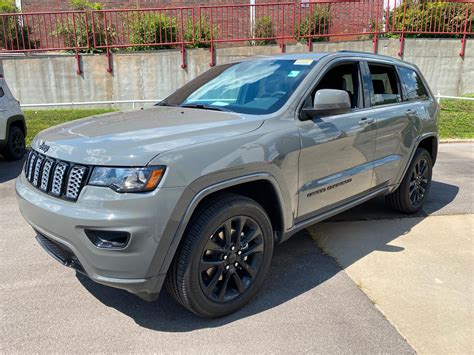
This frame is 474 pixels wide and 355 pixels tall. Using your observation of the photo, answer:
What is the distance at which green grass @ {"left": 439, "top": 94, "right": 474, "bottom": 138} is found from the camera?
10.2m

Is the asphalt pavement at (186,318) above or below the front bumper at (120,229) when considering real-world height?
below

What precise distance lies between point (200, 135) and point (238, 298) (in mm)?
1176

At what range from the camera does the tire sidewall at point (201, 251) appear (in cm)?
270

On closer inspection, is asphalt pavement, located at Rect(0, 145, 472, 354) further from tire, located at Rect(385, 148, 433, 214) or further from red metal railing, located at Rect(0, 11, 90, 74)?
red metal railing, located at Rect(0, 11, 90, 74)

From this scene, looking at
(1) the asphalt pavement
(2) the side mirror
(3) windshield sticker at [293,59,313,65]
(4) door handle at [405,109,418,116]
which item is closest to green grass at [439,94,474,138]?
(4) door handle at [405,109,418,116]

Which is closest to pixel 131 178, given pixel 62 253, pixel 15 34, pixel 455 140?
pixel 62 253

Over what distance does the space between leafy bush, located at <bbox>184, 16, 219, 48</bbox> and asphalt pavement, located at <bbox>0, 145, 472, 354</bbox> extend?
1128 centimetres

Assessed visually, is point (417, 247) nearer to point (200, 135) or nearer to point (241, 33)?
point (200, 135)

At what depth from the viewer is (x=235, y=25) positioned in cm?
1465

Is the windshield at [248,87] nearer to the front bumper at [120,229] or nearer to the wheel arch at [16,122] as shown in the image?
the front bumper at [120,229]

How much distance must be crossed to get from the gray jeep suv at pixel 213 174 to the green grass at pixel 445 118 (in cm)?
667

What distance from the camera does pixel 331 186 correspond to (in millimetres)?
3656

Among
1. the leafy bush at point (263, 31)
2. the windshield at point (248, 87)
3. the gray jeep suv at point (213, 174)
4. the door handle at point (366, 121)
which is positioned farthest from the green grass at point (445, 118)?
the door handle at point (366, 121)

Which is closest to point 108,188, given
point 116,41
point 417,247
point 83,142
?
point 83,142
